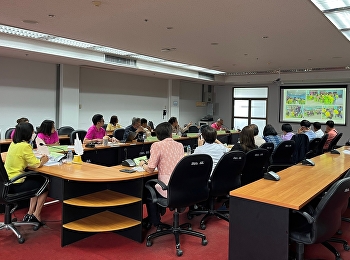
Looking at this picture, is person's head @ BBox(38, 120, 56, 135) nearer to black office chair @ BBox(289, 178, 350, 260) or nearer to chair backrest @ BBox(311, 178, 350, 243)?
black office chair @ BBox(289, 178, 350, 260)

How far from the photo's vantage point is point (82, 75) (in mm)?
9375

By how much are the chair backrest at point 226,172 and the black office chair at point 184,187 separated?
213 millimetres

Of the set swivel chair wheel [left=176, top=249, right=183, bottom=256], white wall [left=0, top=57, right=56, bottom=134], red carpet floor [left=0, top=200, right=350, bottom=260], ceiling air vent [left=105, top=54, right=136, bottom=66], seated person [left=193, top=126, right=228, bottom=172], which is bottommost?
red carpet floor [left=0, top=200, right=350, bottom=260]

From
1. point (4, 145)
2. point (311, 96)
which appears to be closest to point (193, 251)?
point (4, 145)

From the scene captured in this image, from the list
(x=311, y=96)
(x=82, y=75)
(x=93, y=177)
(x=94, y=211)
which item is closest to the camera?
(x=93, y=177)

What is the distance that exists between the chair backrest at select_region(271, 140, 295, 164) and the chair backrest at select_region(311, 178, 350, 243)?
8.93 feet

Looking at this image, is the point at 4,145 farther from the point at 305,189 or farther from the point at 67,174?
the point at 305,189

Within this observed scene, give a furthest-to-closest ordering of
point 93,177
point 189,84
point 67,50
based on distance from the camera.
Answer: point 189,84 → point 67,50 → point 93,177

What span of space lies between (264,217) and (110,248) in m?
1.62

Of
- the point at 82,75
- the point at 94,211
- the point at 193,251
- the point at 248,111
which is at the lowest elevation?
the point at 193,251

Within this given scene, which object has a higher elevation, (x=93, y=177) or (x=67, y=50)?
(x=67, y=50)

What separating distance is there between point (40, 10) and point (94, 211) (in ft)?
9.66

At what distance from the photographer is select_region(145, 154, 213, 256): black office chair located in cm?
291

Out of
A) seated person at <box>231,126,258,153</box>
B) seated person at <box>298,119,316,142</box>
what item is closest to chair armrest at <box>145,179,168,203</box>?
seated person at <box>231,126,258,153</box>
